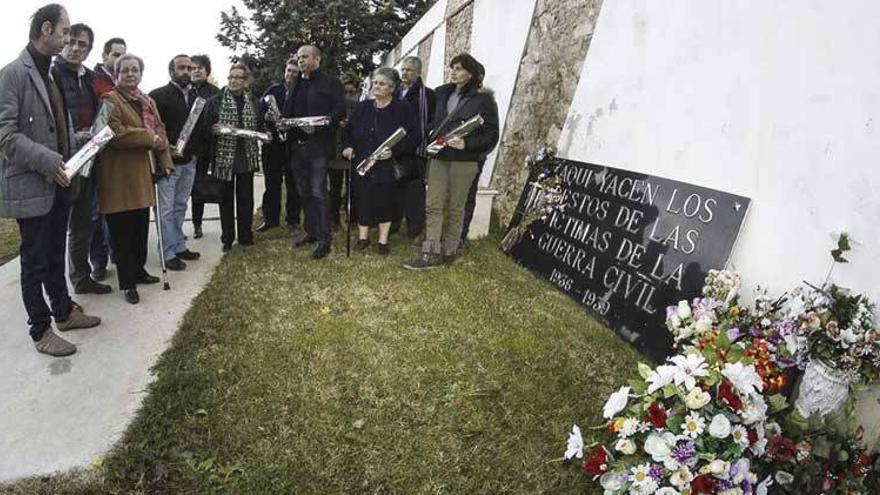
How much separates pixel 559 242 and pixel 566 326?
1.01 m

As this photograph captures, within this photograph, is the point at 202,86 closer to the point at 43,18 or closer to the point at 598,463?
the point at 43,18

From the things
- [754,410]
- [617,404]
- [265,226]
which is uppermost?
[754,410]

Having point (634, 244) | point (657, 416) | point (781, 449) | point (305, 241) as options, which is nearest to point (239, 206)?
point (305, 241)

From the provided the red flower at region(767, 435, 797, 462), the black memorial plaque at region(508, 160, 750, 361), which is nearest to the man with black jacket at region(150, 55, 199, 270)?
the black memorial plaque at region(508, 160, 750, 361)

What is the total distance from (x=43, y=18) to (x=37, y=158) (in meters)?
0.68

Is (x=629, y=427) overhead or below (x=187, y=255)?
overhead

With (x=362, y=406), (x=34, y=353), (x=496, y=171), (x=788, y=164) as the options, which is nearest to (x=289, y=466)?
(x=362, y=406)

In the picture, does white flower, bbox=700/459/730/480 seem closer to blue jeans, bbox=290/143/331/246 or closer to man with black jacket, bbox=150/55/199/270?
blue jeans, bbox=290/143/331/246

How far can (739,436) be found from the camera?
1.91m

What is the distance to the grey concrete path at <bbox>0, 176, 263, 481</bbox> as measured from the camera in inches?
84.7

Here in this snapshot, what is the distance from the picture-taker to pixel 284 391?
261 cm

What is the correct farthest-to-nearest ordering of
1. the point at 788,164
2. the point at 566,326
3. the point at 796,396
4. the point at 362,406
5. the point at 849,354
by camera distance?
1. the point at 566,326
2. the point at 788,164
3. the point at 362,406
4. the point at 796,396
5. the point at 849,354

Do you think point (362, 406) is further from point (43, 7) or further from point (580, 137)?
point (580, 137)

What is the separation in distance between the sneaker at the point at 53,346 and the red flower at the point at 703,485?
3035 mm
